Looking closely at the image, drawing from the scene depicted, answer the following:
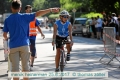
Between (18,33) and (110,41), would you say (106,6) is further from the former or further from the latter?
(18,33)

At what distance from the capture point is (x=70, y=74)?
39.5ft

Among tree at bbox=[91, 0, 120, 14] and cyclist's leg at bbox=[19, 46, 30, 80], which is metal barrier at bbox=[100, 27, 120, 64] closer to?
cyclist's leg at bbox=[19, 46, 30, 80]

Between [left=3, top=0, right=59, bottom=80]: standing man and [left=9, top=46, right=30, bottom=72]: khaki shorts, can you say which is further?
[left=9, top=46, right=30, bottom=72]: khaki shorts

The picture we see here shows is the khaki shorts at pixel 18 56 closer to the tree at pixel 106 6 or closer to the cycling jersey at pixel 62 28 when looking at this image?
the cycling jersey at pixel 62 28

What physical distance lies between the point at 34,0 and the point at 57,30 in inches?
4910

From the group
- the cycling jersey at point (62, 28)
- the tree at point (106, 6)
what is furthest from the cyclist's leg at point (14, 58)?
the tree at point (106, 6)

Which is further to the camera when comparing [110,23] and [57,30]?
[110,23]

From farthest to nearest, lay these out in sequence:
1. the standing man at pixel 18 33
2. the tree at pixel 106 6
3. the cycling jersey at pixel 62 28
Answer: the tree at pixel 106 6, the cycling jersey at pixel 62 28, the standing man at pixel 18 33

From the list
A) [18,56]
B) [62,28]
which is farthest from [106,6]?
[18,56]

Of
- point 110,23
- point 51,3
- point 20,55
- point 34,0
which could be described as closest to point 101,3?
point 110,23

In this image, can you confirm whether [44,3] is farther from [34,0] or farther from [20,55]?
[20,55]

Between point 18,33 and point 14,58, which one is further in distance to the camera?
point 14,58

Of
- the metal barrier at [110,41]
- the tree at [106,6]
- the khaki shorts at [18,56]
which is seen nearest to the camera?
the khaki shorts at [18,56]

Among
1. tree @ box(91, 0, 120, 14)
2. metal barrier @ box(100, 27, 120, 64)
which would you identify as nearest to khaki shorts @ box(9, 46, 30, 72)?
metal barrier @ box(100, 27, 120, 64)
